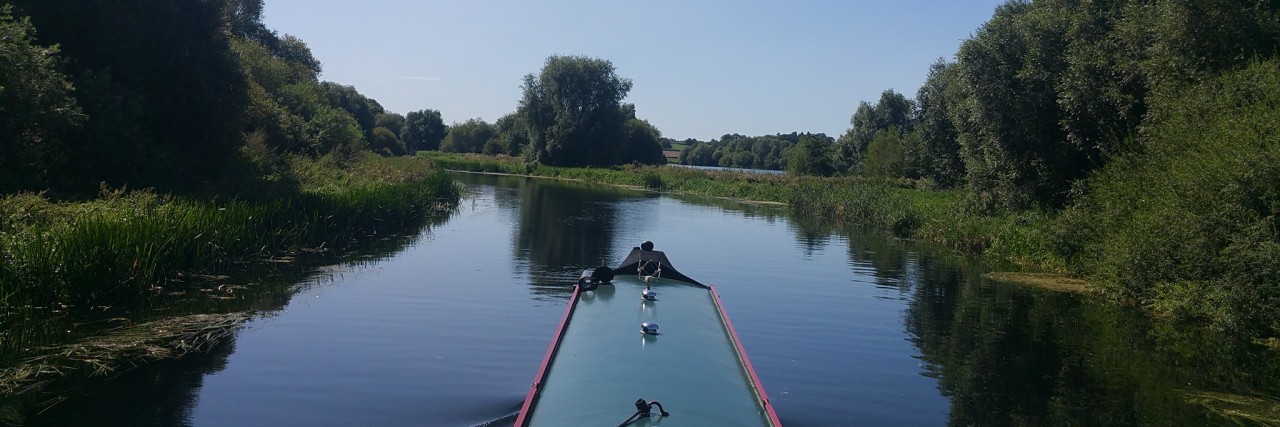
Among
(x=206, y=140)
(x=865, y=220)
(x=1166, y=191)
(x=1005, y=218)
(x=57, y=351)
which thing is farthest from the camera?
(x=865, y=220)

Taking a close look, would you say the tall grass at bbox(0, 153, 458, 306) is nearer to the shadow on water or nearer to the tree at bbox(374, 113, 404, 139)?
the shadow on water

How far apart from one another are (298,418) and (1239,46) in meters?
18.7

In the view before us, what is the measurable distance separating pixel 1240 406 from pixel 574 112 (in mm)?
71367

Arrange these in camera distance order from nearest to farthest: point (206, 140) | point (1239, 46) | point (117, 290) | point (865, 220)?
1. point (117, 290)
2. point (1239, 46)
3. point (206, 140)
4. point (865, 220)

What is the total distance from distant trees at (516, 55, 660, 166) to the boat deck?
6895cm

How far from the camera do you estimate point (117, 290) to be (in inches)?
515

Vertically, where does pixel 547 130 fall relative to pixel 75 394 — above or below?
above

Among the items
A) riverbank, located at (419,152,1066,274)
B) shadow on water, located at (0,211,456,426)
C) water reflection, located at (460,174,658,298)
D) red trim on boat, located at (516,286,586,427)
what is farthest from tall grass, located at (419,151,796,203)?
red trim on boat, located at (516,286,586,427)

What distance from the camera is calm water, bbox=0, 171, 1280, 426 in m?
9.69

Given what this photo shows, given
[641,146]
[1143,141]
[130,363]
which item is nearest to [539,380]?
[130,363]

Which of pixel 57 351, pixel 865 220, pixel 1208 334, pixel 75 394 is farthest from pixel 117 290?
pixel 865 220

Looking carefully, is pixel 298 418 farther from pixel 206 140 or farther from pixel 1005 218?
pixel 1005 218

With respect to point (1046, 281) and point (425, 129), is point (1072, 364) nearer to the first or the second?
point (1046, 281)

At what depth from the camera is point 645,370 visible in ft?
25.8
